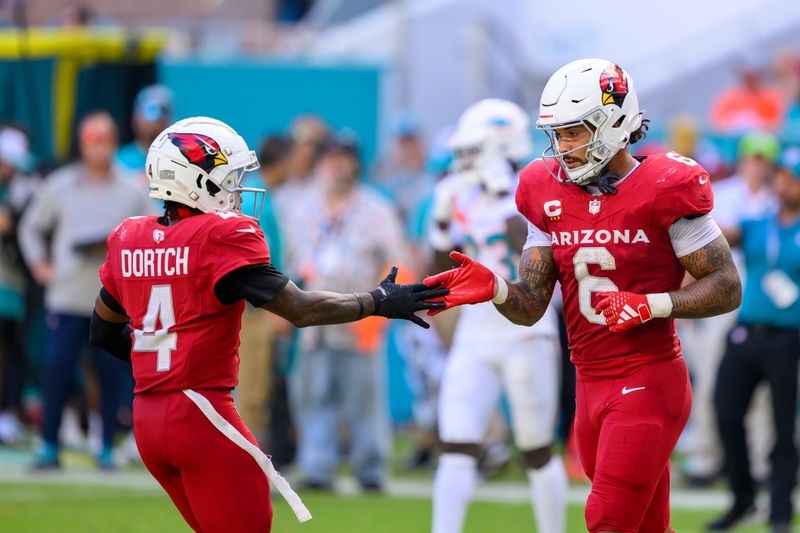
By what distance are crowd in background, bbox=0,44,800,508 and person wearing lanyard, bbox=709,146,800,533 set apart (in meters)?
0.03

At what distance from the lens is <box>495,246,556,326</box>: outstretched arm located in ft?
17.7

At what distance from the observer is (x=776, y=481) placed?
8.37 metres

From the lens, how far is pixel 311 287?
9.60 metres

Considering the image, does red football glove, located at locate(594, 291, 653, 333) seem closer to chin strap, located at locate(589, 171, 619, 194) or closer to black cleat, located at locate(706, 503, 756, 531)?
chin strap, located at locate(589, 171, 619, 194)

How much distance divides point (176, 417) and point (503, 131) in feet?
9.85

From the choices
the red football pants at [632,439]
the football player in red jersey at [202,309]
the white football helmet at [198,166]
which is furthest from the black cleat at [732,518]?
the white football helmet at [198,166]

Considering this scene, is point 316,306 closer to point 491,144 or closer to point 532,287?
point 532,287

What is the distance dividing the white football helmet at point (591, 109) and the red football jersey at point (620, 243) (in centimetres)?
12

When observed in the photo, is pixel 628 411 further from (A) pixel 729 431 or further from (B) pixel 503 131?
(A) pixel 729 431

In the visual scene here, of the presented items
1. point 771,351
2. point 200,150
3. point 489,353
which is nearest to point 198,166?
point 200,150

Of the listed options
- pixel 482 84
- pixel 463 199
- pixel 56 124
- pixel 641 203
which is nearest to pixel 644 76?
Answer: pixel 482 84

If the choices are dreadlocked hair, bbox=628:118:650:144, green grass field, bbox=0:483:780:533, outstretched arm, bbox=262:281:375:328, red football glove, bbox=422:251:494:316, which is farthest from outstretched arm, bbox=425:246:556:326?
green grass field, bbox=0:483:780:533

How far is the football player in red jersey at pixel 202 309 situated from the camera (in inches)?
194

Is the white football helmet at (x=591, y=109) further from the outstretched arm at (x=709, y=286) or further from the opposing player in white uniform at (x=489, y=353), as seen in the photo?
the opposing player in white uniform at (x=489, y=353)
